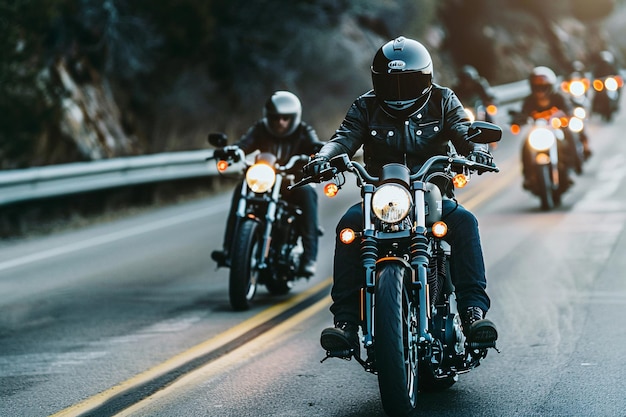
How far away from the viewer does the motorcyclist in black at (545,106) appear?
17.1 meters

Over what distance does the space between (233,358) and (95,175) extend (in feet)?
33.9

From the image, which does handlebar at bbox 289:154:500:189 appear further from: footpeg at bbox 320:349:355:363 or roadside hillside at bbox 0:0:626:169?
roadside hillside at bbox 0:0:626:169

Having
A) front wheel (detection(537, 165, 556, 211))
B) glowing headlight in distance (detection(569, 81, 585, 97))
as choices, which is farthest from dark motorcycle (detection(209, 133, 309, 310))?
glowing headlight in distance (detection(569, 81, 585, 97))

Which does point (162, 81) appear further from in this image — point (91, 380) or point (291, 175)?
point (91, 380)

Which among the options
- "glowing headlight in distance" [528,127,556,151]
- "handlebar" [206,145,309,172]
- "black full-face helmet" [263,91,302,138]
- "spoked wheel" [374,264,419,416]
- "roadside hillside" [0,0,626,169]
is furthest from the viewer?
"roadside hillside" [0,0,626,169]

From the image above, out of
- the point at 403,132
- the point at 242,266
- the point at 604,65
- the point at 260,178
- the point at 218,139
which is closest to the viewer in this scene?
the point at 403,132

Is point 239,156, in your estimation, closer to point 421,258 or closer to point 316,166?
point 316,166

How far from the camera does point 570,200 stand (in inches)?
691

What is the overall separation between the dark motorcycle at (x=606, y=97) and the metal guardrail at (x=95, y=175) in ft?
35.8

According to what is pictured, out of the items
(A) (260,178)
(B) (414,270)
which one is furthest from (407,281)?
(A) (260,178)

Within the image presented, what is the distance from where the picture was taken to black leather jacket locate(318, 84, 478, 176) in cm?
701

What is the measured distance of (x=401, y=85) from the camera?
6.84 m

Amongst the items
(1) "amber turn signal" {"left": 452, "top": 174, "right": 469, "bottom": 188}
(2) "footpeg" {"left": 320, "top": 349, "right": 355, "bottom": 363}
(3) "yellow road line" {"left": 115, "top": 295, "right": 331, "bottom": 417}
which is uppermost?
(1) "amber turn signal" {"left": 452, "top": 174, "right": 469, "bottom": 188}

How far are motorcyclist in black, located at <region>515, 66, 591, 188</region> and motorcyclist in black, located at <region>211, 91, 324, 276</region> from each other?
663 cm
